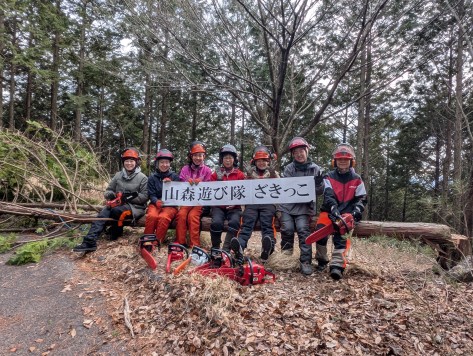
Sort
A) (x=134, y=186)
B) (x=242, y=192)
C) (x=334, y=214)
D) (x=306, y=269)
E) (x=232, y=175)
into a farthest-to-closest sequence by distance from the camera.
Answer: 1. (x=134, y=186)
2. (x=232, y=175)
3. (x=242, y=192)
4. (x=306, y=269)
5. (x=334, y=214)

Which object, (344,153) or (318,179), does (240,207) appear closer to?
(318,179)

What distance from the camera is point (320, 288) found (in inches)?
148

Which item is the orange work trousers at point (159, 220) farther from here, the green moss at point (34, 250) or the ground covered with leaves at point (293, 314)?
the green moss at point (34, 250)

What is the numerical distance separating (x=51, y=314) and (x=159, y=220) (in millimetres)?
2171

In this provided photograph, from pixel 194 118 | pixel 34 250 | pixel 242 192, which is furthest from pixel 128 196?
pixel 194 118

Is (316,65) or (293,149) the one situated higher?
(316,65)

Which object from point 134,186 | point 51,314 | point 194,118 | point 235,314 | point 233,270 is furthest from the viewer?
point 194,118

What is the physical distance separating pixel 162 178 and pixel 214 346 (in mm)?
3773

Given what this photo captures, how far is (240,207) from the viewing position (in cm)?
516

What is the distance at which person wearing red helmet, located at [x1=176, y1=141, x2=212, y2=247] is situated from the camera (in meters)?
5.16

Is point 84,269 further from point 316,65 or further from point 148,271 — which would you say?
point 316,65

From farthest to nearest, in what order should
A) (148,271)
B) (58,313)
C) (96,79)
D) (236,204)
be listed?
(96,79) → (236,204) → (148,271) → (58,313)

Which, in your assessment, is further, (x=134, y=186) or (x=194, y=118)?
(x=194, y=118)

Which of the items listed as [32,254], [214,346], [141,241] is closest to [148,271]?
[141,241]
